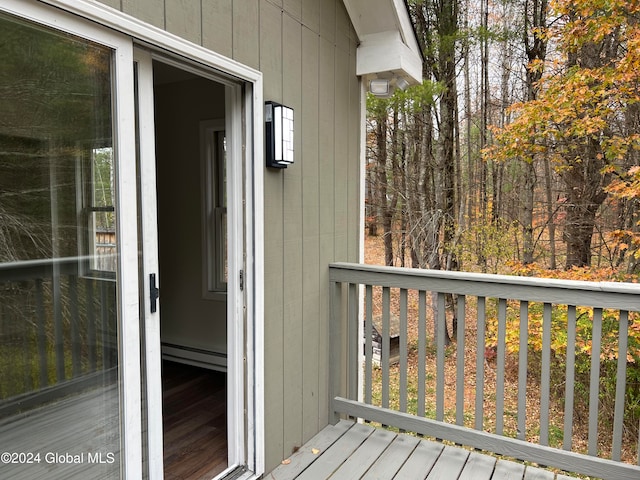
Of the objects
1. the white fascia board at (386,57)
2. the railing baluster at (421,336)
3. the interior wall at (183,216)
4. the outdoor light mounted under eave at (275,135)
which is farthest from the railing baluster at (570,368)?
the interior wall at (183,216)

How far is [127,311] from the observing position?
5.52 ft

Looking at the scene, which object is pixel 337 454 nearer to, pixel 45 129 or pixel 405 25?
pixel 45 129

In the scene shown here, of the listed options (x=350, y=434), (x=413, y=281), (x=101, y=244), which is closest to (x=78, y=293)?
(x=101, y=244)

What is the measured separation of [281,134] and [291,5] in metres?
0.81

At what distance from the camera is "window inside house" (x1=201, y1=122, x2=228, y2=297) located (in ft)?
13.3

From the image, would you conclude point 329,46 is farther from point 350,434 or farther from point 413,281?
point 350,434

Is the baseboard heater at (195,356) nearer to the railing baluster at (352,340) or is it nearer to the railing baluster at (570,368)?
the railing baluster at (352,340)

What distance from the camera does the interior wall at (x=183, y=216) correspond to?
13.4ft

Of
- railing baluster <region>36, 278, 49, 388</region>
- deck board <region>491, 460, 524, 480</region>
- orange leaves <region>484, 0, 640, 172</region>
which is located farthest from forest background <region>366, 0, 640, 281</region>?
railing baluster <region>36, 278, 49, 388</region>

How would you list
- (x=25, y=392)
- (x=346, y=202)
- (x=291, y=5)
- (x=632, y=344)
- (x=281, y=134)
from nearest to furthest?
1. (x=25, y=392)
2. (x=281, y=134)
3. (x=291, y=5)
4. (x=346, y=202)
5. (x=632, y=344)

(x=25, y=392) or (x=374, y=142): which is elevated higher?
(x=374, y=142)

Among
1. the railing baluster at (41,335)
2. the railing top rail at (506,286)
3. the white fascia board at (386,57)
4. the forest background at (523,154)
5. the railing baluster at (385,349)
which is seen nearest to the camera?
the railing baluster at (41,335)

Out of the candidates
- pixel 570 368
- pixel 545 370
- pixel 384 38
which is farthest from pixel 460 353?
pixel 384 38

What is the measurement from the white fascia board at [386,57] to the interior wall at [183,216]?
54.5 inches
